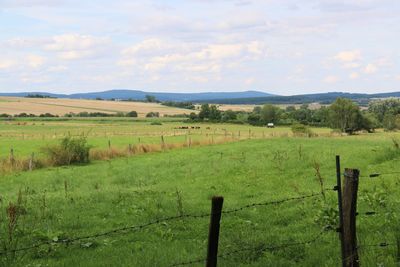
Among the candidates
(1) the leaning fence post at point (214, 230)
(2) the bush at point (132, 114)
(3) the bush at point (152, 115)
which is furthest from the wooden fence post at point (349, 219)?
(3) the bush at point (152, 115)

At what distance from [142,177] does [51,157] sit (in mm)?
14265

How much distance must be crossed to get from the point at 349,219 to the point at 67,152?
3295cm

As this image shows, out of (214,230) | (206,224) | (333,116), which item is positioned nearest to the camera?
(214,230)

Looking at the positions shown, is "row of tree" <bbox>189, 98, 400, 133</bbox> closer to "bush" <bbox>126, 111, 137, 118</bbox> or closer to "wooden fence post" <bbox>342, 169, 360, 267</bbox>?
"bush" <bbox>126, 111, 137, 118</bbox>

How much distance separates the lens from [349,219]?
6832 millimetres

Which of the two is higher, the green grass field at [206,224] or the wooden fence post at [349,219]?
the wooden fence post at [349,219]

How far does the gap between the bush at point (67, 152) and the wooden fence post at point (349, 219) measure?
3262cm

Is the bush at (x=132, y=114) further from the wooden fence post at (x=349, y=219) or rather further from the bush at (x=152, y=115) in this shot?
the wooden fence post at (x=349, y=219)

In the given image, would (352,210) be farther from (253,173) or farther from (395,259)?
(253,173)

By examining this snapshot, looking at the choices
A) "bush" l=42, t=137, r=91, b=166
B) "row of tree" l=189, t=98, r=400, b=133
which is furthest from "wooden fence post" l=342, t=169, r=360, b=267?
"row of tree" l=189, t=98, r=400, b=133

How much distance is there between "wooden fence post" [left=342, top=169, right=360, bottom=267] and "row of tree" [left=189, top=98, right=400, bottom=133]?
9610 centimetres

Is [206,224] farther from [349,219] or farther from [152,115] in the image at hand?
[152,115]

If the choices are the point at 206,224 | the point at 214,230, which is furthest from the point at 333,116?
the point at 214,230

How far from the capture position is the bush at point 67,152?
121 ft
